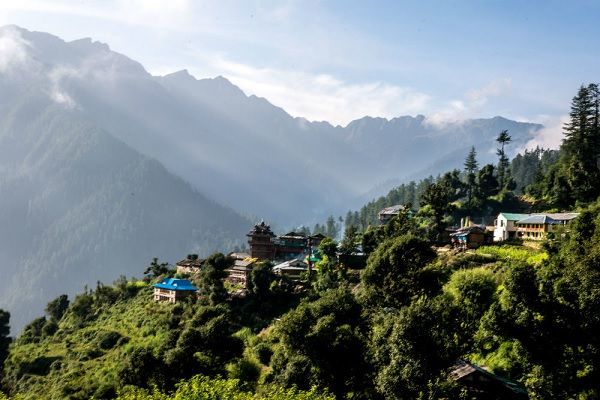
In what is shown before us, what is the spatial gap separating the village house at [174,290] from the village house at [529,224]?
44.6 metres

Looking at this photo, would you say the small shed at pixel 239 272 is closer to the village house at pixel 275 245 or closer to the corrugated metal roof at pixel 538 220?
the village house at pixel 275 245

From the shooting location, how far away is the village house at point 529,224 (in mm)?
59750

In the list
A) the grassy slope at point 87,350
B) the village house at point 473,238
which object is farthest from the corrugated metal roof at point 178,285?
the village house at point 473,238

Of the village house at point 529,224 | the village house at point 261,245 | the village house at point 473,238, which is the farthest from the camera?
the village house at point 261,245

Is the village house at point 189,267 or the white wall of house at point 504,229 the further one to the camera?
the village house at point 189,267

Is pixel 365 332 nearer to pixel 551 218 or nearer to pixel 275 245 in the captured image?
pixel 551 218

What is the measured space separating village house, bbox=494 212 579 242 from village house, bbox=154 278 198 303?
44.6 meters

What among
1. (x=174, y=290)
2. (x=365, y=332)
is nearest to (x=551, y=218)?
(x=365, y=332)

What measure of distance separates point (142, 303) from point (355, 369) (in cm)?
5199

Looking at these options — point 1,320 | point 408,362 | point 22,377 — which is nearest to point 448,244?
point 408,362

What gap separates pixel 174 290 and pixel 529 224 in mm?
50168

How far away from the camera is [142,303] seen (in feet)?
244

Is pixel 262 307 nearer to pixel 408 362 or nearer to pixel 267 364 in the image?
pixel 267 364

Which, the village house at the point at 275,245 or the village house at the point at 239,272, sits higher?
the village house at the point at 275,245
